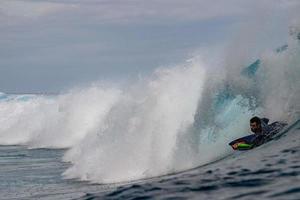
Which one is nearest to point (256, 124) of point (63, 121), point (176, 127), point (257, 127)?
point (257, 127)

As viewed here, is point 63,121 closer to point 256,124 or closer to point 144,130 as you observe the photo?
point 144,130

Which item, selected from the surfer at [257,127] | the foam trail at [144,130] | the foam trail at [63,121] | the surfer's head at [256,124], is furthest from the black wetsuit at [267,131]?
the foam trail at [63,121]

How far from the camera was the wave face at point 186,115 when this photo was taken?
20.0m

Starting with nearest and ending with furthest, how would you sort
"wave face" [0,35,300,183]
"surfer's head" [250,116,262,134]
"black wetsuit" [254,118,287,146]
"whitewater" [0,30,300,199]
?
"black wetsuit" [254,118,287,146] < "surfer's head" [250,116,262,134] < "whitewater" [0,30,300,199] < "wave face" [0,35,300,183]

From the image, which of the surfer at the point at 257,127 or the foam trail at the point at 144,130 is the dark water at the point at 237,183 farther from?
the foam trail at the point at 144,130

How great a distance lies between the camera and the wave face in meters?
20.0

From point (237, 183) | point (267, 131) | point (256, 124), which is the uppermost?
point (256, 124)

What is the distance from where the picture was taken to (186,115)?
22359 millimetres

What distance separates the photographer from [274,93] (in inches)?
810

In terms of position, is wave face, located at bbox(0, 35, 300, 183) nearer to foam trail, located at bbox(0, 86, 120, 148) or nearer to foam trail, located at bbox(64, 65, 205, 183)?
foam trail, located at bbox(64, 65, 205, 183)

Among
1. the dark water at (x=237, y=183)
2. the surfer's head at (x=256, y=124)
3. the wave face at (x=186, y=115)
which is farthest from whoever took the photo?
the wave face at (x=186, y=115)

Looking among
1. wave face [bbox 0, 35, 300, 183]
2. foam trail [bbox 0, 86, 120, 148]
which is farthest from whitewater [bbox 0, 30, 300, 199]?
foam trail [bbox 0, 86, 120, 148]

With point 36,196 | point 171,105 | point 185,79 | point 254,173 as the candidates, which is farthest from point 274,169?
point 185,79

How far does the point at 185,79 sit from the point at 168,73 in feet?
3.11
